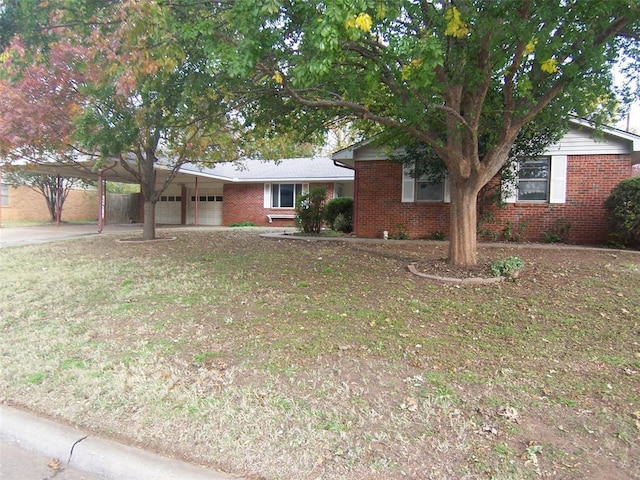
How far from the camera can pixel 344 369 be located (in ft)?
12.7

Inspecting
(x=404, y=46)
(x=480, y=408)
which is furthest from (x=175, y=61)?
(x=480, y=408)

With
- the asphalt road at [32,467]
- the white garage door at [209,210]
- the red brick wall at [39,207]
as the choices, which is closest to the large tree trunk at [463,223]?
the asphalt road at [32,467]

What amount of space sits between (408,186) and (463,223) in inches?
232

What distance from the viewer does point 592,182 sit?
1157 cm

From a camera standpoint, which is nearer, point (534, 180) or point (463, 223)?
point (463, 223)

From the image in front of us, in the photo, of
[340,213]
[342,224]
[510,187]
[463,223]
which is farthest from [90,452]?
[340,213]

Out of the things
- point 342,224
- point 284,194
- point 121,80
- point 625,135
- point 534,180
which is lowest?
point 342,224

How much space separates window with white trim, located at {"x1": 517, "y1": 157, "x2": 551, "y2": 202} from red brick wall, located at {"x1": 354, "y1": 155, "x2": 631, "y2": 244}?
0.27 m

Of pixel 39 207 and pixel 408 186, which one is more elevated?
pixel 408 186

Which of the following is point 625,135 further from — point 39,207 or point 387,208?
point 39,207

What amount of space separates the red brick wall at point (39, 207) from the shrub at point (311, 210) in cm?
2046

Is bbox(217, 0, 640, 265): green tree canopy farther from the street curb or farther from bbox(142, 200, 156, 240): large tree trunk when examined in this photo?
bbox(142, 200, 156, 240): large tree trunk

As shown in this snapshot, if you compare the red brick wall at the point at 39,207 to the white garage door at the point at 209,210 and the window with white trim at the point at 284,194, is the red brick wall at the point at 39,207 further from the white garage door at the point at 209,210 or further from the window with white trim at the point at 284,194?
the window with white trim at the point at 284,194

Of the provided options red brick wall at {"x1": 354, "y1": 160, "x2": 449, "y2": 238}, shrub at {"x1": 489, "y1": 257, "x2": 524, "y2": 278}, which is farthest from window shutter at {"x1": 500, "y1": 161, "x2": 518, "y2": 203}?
shrub at {"x1": 489, "y1": 257, "x2": 524, "y2": 278}
